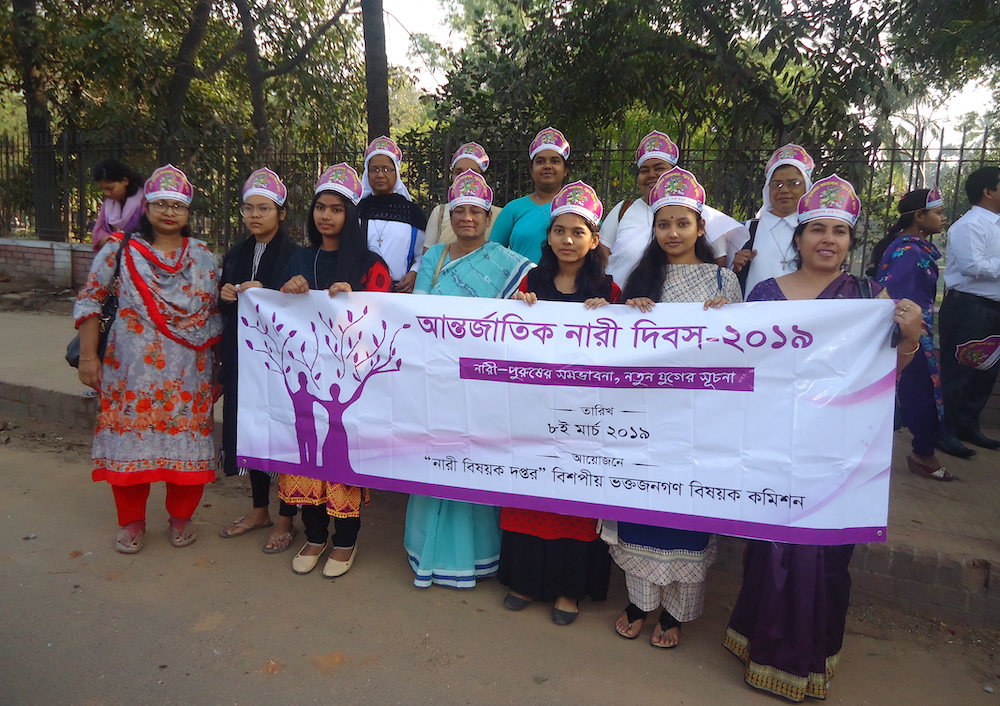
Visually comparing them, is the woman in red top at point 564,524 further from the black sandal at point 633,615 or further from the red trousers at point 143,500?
the red trousers at point 143,500

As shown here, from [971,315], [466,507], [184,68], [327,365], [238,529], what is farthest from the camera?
[184,68]

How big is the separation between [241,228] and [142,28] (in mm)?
2842

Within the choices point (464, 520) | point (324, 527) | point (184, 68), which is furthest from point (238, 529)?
point (184, 68)

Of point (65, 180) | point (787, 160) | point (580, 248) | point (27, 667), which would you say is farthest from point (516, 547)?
point (65, 180)

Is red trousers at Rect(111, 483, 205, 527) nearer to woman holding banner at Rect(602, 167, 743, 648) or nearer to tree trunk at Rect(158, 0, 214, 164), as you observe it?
woman holding banner at Rect(602, 167, 743, 648)

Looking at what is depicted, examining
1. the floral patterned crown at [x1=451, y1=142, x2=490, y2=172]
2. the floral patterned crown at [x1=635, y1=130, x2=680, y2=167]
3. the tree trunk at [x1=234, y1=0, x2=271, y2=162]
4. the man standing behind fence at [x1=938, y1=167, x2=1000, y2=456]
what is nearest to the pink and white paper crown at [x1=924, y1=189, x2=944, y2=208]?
A: the man standing behind fence at [x1=938, y1=167, x2=1000, y2=456]

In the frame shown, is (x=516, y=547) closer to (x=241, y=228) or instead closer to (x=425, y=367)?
(x=425, y=367)

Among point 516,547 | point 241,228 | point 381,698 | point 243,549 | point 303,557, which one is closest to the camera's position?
point 381,698

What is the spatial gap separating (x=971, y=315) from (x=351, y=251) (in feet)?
12.8

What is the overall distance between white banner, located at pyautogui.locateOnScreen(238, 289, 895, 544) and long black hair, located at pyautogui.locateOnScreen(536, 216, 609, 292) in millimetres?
184

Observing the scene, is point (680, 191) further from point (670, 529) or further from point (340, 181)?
point (340, 181)

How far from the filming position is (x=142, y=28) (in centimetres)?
944

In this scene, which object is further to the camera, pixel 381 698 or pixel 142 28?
pixel 142 28

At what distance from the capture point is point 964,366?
4945 millimetres
